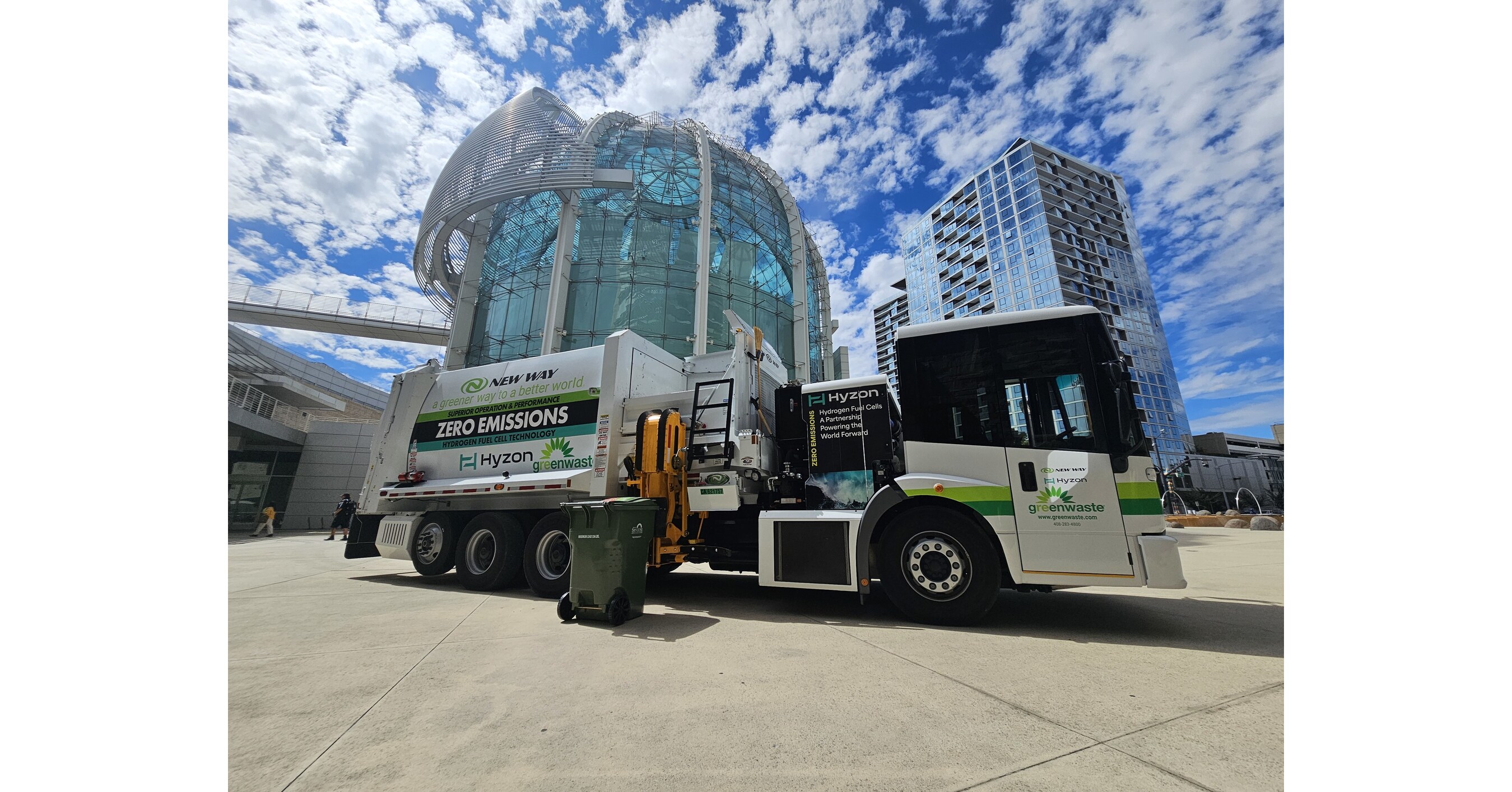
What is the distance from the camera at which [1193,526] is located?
2275cm

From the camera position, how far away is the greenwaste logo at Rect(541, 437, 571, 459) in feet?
23.0

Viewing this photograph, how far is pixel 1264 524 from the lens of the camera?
66.1 feet

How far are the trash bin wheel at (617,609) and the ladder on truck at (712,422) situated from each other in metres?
1.90

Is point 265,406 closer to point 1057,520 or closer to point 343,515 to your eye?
point 343,515

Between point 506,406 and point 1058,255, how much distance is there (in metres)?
67.7

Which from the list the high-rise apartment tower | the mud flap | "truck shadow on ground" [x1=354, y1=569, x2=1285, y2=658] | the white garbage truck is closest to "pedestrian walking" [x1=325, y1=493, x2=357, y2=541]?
the mud flap

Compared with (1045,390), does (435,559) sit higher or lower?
lower

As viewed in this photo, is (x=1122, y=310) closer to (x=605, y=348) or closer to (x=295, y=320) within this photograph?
(x=605, y=348)

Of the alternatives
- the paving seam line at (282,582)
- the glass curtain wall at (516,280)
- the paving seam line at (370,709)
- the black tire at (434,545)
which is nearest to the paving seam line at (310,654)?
the paving seam line at (370,709)

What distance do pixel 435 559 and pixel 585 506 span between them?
4021mm

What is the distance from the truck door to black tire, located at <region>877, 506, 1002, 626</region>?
1.23 feet

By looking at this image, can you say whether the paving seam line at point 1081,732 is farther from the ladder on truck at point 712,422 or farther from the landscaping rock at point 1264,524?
the landscaping rock at point 1264,524

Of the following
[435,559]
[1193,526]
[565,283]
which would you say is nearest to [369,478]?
[435,559]

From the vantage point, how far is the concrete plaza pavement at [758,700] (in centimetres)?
206
